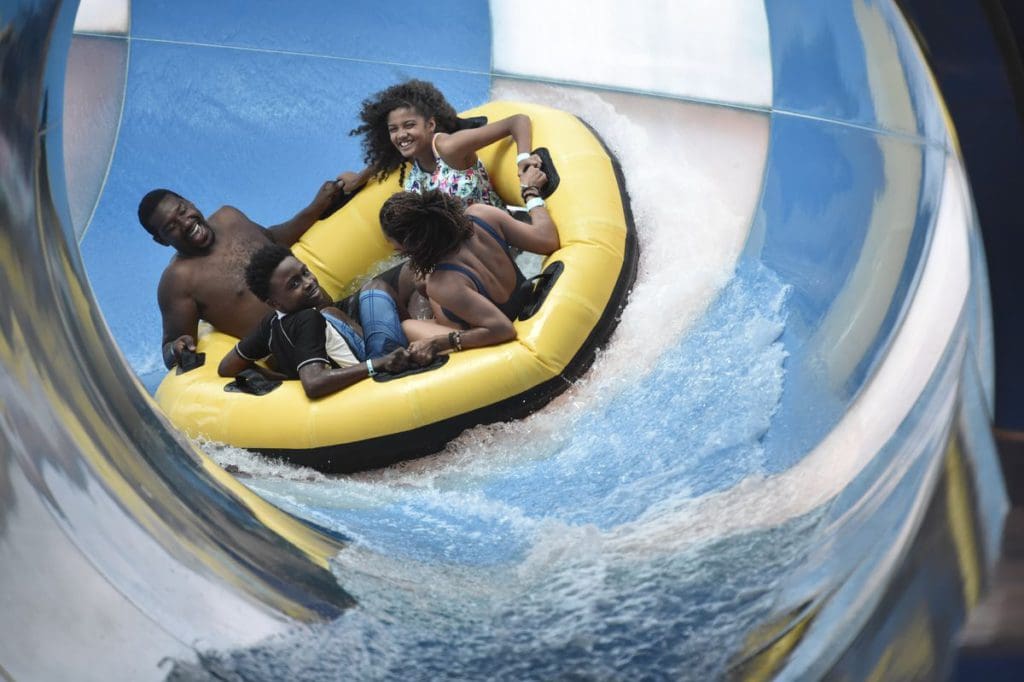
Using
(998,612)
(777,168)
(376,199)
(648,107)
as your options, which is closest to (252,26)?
(376,199)

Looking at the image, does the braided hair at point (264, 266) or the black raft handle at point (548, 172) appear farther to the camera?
the black raft handle at point (548, 172)

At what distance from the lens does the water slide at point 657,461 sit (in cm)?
168

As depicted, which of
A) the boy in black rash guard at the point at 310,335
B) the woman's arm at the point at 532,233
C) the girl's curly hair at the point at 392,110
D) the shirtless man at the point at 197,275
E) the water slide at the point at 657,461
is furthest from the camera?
the girl's curly hair at the point at 392,110

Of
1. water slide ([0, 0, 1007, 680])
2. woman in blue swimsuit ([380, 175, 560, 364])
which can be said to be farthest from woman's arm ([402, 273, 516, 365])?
water slide ([0, 0, 1007, 680])

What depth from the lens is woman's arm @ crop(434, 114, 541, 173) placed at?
3766 mm

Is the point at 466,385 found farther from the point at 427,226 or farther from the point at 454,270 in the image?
the point at 427,226

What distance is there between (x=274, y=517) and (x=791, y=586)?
1029 mm

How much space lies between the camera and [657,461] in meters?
2.87

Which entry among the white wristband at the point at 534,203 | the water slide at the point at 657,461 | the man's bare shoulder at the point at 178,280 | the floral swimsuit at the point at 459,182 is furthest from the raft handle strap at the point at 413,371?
the man's bare shoulder at the point at 178,280

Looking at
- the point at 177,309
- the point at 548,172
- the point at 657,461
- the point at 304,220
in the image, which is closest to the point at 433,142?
the point at 548,172

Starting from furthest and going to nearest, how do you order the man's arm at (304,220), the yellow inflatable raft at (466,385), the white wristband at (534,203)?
1. the man's arm at (304,220)
2. the white wristband at (534,203)
3. the yellow inflatable raft at (466,385)

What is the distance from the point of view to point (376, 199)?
13.1 ft

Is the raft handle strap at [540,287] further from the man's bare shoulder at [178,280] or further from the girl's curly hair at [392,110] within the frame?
the man's bare shoulder at [178,280]

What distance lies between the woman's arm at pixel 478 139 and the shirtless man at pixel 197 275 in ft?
2.20
